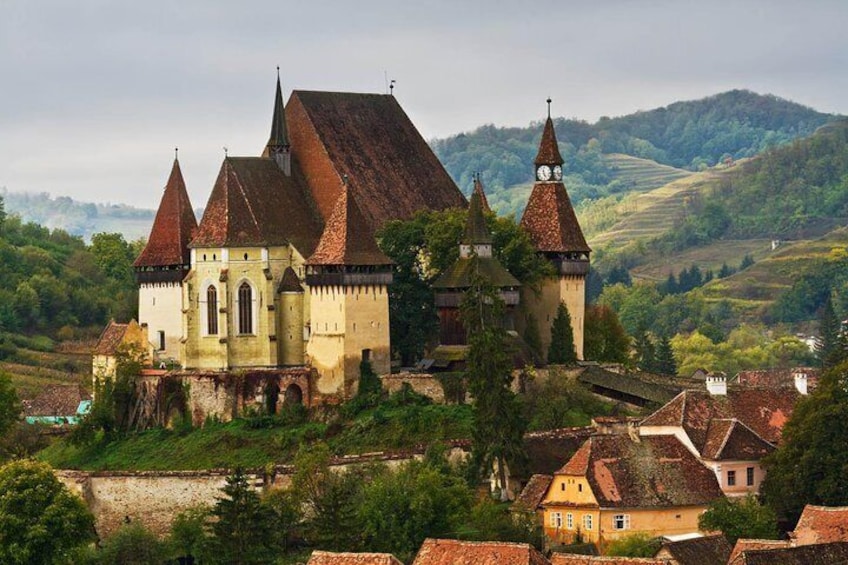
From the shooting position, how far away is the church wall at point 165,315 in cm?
8906

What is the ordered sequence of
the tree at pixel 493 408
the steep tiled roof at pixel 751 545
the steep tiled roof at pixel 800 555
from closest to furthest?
the steep tiled roof at pixel 800 555
the steep tiled roof at pixel 751 545
the tree at pixel 493 408

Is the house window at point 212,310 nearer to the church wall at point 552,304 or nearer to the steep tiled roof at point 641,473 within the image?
the church wall at point 552,304

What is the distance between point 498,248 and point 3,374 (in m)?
20.1

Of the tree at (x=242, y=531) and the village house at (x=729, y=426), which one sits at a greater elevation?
the village house at (x=729, y=426)

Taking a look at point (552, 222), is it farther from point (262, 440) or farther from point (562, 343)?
point (262, 440)

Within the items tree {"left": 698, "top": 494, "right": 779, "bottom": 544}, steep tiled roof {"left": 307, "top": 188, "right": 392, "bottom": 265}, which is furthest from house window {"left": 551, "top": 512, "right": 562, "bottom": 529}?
steep tiled roof {"left": 307, "top": 188, "right": 392, "bottom": 265}

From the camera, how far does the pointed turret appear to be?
90062mm

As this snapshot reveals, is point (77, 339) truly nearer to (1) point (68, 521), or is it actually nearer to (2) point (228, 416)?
(2) point (228, 416)

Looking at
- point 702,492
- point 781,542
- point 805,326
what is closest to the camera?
point 781,542

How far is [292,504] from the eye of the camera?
73.9 meters

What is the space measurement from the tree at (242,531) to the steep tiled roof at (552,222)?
22.2 m

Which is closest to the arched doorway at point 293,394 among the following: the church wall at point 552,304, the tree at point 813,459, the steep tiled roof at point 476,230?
the steep tiled roof at point 476,230

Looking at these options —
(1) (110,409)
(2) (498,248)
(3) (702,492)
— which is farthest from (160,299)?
(3) (702,492)

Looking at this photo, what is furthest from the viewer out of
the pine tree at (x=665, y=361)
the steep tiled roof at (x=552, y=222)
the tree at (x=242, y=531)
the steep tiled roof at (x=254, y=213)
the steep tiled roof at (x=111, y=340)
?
the pine tree at (x=665, y=361)
